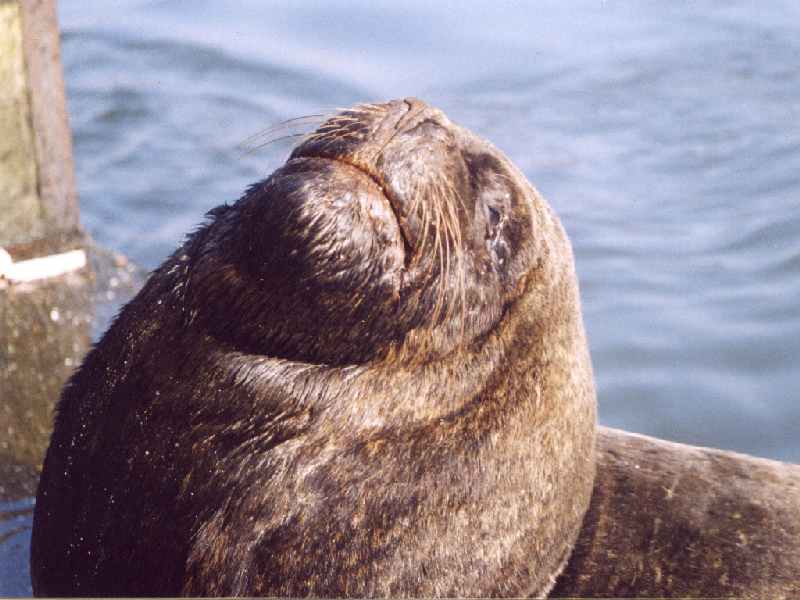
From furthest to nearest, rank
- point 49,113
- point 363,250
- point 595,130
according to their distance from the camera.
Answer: point 595,130 → point 49,113 → point 363,250

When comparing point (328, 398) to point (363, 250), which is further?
point (328, 398)

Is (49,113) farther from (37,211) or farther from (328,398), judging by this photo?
(328,398)

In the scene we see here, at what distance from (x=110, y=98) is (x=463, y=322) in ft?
28.3

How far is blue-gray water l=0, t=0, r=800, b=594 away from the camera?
7.98 meters

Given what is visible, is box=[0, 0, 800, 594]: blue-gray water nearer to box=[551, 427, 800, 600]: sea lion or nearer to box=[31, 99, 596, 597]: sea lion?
box=[551, 427, 800, 600]: sea lion

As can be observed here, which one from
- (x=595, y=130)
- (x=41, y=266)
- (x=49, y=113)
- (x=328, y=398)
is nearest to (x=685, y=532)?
(x=328, y=398)

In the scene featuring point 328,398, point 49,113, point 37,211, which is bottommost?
point 37,211

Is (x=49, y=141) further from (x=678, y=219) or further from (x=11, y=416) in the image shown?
(x=678, y=219)

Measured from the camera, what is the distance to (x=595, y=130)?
1186 cm

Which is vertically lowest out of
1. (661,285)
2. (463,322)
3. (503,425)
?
Answer: (661,285)

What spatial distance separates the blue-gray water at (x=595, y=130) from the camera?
7.98 meters

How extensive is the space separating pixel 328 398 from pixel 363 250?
411 mm

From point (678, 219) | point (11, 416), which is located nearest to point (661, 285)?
point (678, 219)

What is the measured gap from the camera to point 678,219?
10133mm
